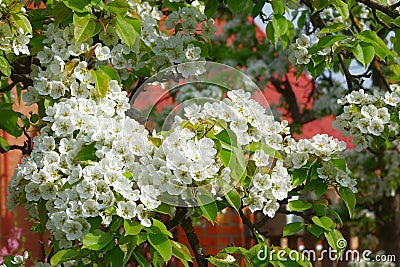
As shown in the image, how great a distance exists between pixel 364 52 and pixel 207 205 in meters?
0.65

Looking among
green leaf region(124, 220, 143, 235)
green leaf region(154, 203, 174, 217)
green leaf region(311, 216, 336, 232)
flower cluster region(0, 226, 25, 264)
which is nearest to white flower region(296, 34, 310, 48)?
green leaf region(311, 216, 336, 232)

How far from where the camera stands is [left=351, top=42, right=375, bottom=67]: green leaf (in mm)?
1827

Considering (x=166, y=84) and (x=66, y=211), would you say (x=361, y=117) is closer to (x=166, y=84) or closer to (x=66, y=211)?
(x=166, y=84)

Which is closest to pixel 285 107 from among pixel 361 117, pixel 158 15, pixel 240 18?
pixel 240 18

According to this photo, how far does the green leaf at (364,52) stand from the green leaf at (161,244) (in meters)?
0.75

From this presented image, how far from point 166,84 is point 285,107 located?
9.11 ft

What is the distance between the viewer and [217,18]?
15.6 ft

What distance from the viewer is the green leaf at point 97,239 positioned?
1422mm

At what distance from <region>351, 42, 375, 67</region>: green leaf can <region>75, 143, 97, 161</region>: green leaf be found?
752mm

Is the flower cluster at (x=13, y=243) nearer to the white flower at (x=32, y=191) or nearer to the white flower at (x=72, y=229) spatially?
the white flower at (x=32, y=191)

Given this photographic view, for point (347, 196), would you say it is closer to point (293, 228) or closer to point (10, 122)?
point (293, 228)

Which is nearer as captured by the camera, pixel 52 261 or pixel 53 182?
pixel 52 261

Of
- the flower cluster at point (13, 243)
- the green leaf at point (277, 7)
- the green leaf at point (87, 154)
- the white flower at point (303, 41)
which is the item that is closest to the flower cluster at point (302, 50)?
the white flower at point (303, 41)

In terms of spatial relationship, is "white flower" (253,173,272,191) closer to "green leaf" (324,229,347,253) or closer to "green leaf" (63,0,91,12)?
"green leaf" (324,229,347,253)
